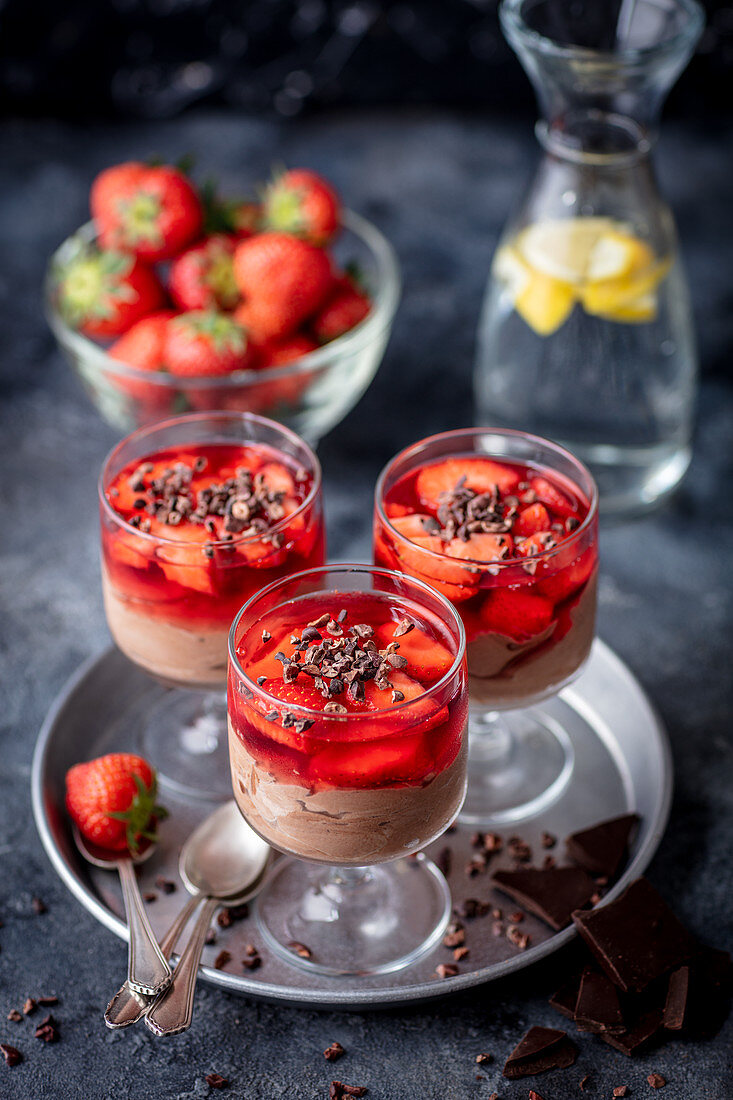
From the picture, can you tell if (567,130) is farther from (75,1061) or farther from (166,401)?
(75,1061)

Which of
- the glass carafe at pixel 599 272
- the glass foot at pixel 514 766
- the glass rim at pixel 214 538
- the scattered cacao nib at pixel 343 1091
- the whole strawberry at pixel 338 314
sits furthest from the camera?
the whole strawberry at pixel 338 314

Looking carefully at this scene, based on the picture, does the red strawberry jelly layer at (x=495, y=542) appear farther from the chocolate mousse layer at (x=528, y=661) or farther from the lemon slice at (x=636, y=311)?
the lemon slice at (x=636, y=311)

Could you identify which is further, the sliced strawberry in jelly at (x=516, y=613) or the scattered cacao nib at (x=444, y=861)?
the scattered cacao nib at (x=444, y=861)

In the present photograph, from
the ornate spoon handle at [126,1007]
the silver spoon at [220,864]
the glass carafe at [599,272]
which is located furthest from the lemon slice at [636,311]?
the ornate spoon handle at [126,1007]

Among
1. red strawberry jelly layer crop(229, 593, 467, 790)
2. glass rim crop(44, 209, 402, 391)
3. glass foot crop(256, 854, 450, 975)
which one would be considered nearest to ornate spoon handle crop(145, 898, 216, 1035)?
glass foot crop(256, 854, 450, 975)

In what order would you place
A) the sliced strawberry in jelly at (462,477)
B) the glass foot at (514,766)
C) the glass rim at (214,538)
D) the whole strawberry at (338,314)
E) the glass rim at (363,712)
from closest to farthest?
1. the glass rim at (363,712)
2. the glass rim at (214,538)
3. the sliced strawberry in jelly at (462,477)
4. the glass foot at (514,766)
5. the whole strawberry at (338,314)

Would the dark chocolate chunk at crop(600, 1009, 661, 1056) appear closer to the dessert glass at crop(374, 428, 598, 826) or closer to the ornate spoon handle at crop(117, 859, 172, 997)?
the dessert glass at crop(374, 428, 598, 826)
